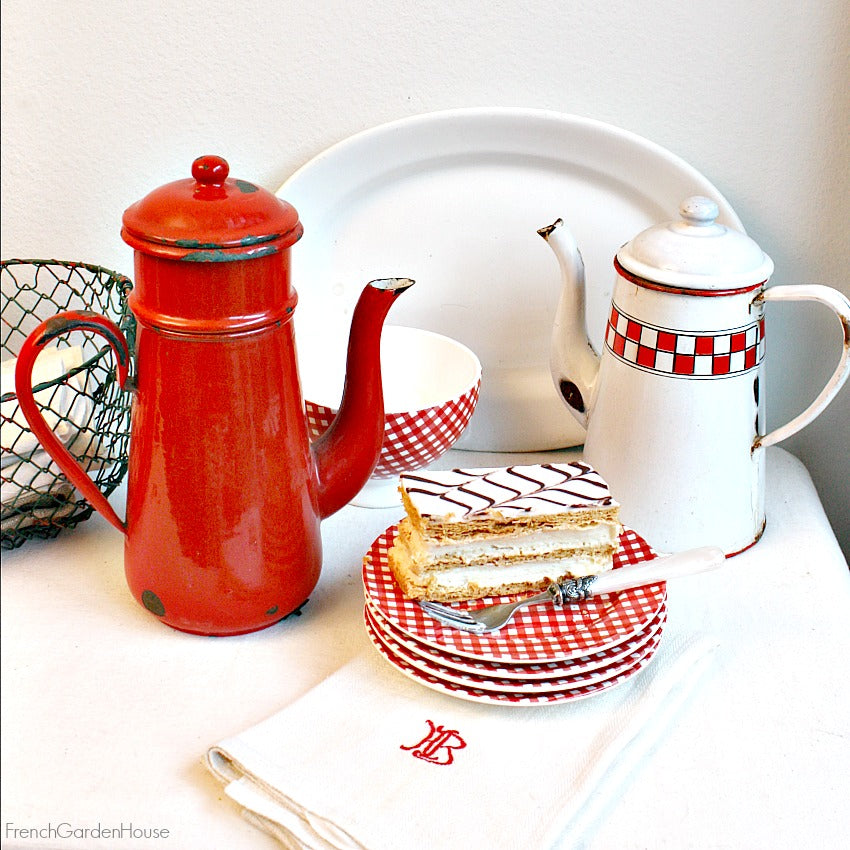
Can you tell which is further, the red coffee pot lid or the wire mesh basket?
the wire mesh basket

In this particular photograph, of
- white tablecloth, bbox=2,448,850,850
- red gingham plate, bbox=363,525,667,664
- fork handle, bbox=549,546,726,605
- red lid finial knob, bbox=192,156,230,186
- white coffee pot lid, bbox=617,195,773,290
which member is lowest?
white tablecloth, bbox=2,448,850,850

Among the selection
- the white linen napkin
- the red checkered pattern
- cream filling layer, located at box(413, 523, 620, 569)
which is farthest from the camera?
the red checkered pattern

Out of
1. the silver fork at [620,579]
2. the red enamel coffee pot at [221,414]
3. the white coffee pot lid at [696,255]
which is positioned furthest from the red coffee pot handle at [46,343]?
the white coffee pot lid at [696,255]

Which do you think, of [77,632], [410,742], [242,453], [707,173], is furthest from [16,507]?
[707,173]

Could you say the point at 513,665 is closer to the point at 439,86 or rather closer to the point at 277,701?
the point at 277,701

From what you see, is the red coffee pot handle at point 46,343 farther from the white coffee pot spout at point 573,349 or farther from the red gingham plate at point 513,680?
the white coffee pot spout at point 573,349

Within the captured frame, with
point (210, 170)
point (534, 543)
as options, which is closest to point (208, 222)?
point (210, 170)

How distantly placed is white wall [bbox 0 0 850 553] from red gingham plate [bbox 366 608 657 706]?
1.27 feet

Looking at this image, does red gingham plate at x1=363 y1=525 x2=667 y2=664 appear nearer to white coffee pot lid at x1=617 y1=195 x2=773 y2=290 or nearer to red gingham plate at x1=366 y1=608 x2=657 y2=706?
red gingham plate at x1=366 y1=608 x2=657 y2=706

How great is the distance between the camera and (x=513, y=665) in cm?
50

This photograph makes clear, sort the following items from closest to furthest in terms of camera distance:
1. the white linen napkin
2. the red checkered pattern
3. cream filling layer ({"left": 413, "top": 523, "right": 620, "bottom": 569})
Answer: the white linen napkin, cream filling layer ({"left": 413, "top": 523, "right": 620, "bottom": 569}), the red checkered pattern

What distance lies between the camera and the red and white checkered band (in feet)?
1.92

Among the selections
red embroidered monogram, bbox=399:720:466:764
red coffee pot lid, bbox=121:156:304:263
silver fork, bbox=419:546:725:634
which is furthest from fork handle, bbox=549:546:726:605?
red coffee pot lid, bbox=121:156:304:263

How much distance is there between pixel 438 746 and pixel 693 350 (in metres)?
0.29
